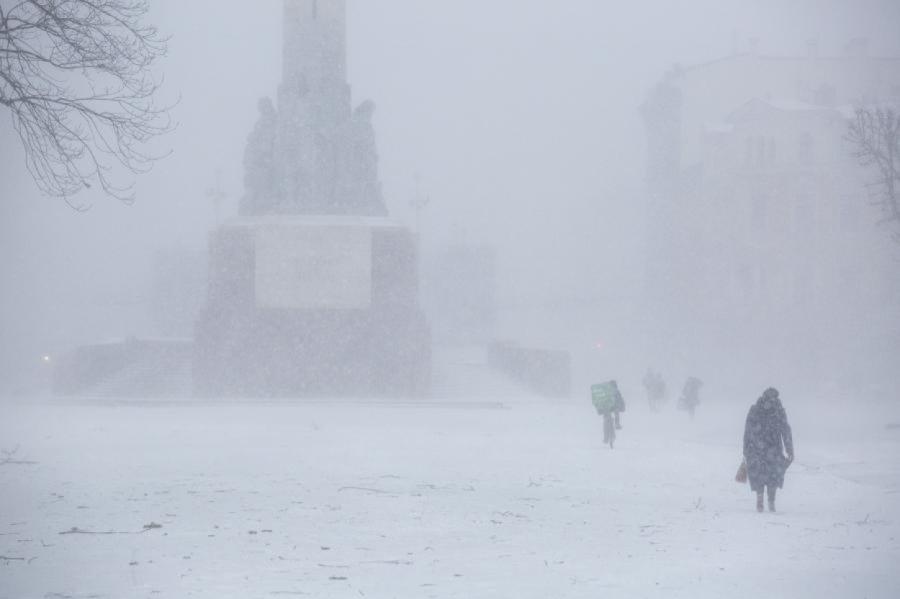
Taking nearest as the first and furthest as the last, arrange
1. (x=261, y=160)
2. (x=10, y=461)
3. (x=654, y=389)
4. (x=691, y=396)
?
(x=10, y=461)
(x=691, y=396)
(x=654, y=389)
(x=261, y=160)

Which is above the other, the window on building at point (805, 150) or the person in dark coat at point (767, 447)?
the window on building at point (805, 150)

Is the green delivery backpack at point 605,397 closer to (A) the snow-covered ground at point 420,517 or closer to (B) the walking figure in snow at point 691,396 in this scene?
(A) the snow-covered ground at point 420,517

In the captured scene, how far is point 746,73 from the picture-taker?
67875 mm

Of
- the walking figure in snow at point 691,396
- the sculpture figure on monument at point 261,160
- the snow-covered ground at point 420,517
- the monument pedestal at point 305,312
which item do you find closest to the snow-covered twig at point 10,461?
the snow-covered ground at point 420,517

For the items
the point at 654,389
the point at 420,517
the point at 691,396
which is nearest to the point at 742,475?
the point at 420,517

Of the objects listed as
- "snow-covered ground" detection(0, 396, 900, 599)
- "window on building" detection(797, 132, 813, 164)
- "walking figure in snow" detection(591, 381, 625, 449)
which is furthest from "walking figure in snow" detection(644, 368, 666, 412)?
"window on building" detection(797, 132, 813, 164)

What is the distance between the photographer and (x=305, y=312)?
33.7 meters

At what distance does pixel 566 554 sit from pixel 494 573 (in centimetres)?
110

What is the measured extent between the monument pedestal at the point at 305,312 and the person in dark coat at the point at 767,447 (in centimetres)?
2185

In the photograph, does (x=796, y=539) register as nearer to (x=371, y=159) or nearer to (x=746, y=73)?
(x=371, y=159)

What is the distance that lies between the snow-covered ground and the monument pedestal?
11.5 metres

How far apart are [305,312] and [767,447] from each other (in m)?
22.5

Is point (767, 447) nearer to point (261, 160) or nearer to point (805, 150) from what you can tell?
point (261, 160)

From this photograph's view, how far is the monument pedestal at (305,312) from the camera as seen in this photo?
33.7 metres
